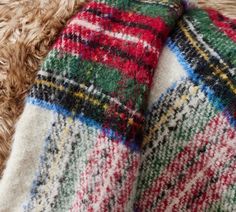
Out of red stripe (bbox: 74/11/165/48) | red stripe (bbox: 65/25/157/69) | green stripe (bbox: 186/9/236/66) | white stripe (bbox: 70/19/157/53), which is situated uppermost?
green stripe (bbox: 186/9/236/66)

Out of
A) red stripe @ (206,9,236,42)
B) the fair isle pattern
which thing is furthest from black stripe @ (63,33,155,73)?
red stripe @ (206,9,236,42)

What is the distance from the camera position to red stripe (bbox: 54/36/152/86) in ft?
2.18

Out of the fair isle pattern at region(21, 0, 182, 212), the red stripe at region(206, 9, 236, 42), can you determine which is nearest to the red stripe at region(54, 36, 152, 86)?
the fair isle pattern at region(21, 0, 182, 212)

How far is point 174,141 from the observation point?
2.20ft

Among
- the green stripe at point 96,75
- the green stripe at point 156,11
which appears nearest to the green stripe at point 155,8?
the green stripe at point 156,11

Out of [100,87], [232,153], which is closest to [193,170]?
[232,153]

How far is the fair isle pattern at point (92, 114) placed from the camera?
0.64 meters

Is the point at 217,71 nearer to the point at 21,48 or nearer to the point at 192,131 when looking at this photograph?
the point at 192,131

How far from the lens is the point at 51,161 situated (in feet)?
2.18

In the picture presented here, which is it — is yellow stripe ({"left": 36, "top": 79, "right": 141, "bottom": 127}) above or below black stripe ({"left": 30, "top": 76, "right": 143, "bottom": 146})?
above

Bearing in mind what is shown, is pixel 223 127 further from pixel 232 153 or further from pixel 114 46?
pixel 114 46

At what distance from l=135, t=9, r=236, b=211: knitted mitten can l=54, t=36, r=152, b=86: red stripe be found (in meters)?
0.03

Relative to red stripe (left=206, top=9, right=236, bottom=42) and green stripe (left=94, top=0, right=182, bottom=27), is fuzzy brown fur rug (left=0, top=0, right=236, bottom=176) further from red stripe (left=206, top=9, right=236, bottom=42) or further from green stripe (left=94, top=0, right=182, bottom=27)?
red stripe (left=206, top=9, right=236, bottom=42)

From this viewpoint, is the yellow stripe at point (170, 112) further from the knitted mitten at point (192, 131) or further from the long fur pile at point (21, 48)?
the long fur pile at point (21, 48)
